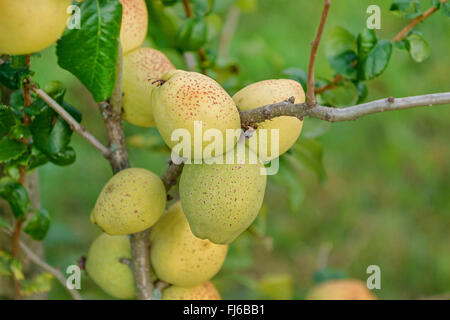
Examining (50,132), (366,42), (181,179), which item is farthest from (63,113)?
(366,42)

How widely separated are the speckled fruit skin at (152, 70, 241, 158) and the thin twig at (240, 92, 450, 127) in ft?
0.09

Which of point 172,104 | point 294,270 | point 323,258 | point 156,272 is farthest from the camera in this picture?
point 294,270

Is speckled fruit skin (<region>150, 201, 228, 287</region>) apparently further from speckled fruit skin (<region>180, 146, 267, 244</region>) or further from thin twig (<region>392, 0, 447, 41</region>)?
thin twig (<region>392, 0, 447, 41</region>)

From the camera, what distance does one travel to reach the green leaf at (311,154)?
0.79 m

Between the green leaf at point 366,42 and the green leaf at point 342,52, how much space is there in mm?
28

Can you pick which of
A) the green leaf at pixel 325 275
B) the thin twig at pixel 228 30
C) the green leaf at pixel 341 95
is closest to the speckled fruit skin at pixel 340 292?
the green leaf at pixel 325 275

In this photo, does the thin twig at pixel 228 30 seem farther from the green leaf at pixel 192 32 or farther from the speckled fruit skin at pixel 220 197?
the speckled fruit skin at pixel 220 197

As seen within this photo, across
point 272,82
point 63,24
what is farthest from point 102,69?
point 272,82

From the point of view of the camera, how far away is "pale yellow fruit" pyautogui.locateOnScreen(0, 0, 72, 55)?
0.42m

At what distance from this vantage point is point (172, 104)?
0.45 metres

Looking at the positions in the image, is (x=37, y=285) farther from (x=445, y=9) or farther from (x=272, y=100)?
(x=445, y=9)

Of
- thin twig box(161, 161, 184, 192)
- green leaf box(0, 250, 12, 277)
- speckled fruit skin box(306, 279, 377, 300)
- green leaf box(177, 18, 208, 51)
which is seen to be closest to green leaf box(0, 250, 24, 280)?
green leaf box(0, 250, 12, 277)
